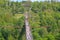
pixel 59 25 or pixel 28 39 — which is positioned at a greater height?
pixel 28 39

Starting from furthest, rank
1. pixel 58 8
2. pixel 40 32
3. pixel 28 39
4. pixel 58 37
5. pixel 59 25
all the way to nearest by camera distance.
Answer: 1. pixel 58 8
2. pixel 59 25
3. pixel 40 32
4. pixel 58 37
5. pixel 28 39

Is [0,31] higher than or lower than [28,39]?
lower

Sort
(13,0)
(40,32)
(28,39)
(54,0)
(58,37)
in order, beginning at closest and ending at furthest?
(28,39)
(58,37)
(40,32)
(13,0)
(54,0)

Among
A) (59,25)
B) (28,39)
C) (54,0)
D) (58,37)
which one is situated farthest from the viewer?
(54,0)

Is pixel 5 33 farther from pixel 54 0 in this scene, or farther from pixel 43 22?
pixel 54 0

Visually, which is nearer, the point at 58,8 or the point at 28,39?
the point at 28,39

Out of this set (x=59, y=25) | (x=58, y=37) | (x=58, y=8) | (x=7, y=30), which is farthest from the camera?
(x=58, y=8)

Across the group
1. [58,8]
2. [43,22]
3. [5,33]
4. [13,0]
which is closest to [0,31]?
[5,33]

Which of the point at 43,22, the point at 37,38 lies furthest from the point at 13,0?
the point at 37,38

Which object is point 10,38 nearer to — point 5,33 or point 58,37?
point 5,33
